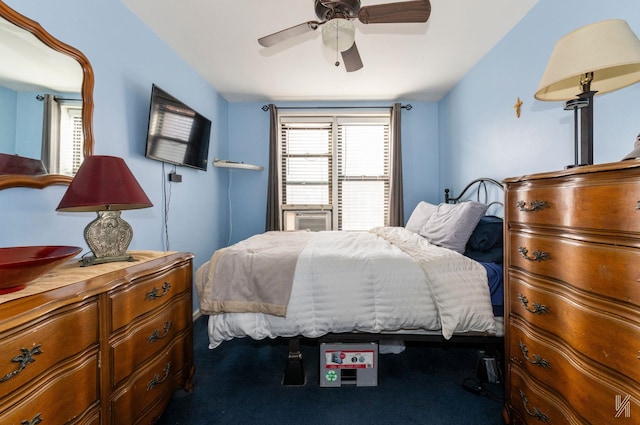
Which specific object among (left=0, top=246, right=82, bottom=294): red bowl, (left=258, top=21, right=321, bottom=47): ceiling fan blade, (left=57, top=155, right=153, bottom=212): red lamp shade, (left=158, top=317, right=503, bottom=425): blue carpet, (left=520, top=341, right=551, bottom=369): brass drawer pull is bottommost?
(left=158, top=317, right=503, bottom=425): blue carpet

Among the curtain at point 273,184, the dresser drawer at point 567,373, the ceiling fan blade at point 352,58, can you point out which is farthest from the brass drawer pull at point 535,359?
the curtain at point 273,184

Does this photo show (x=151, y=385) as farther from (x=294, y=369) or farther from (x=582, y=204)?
(x=582, y=204)

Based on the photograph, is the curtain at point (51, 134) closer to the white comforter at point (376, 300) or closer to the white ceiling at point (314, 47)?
the white ceiling at point (314, 47)

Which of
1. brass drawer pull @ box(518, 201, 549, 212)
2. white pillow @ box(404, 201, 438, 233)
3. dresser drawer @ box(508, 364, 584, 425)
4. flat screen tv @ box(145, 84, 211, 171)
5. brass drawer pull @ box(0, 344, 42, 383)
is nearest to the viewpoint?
brass drawer pull @ box(0, 344, 42, 383)

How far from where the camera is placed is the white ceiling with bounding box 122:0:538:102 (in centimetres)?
204

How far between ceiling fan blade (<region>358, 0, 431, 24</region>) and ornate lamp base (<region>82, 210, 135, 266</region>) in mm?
1789

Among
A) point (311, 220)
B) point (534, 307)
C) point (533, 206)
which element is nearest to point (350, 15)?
point (533, 206)

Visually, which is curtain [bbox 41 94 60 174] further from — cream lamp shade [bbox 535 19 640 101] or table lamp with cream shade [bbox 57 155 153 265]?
cream lamp shade [bbox 535 19 640 101]

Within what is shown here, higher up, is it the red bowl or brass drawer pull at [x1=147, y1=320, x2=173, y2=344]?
the red bowl

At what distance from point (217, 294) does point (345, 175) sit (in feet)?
9.43

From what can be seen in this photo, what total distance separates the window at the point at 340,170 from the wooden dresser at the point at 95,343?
2.72 metres

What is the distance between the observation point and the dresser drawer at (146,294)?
1.09 m

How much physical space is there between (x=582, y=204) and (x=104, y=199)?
1.87 metres

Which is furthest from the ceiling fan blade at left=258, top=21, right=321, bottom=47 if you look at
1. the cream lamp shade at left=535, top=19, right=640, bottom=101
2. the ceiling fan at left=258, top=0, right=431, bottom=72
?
the cream lamp shade at left=535, top=19, right=640, bottom=101
